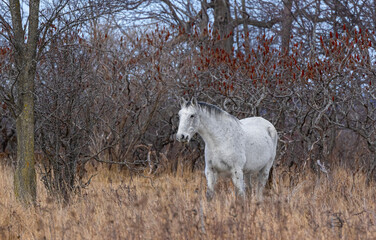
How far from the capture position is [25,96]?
Result: 5441mm

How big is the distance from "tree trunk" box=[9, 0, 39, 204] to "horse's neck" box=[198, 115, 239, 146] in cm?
198

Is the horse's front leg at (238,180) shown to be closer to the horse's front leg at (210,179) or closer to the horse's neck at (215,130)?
the horse's front leg at (210,179)

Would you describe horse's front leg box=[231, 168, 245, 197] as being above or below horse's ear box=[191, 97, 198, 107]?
below

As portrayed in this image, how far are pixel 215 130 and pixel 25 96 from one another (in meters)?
2.22

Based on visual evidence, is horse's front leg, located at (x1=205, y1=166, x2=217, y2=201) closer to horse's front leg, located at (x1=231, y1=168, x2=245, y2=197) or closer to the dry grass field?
horse's front leg, located at (x1=231, y1=168, x2=245, y2=197)

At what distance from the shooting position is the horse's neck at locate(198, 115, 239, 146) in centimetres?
569

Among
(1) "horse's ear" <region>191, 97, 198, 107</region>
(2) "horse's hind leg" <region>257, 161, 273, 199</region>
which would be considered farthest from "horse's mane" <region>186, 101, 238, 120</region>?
(2) "horse's hind leg" <region>257, 161, 273, 199</region>

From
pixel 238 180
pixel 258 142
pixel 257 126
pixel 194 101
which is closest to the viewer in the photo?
pixel 194 101

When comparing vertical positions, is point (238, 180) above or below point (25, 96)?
below

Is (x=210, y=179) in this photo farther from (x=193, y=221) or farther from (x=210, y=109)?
(x=193, y=221)

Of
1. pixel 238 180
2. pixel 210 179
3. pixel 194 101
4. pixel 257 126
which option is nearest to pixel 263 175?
pixel 257 126

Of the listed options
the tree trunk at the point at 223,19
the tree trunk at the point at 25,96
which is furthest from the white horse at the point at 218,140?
the tree trunk at the point at 223,19

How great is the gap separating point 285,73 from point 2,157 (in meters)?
6.70

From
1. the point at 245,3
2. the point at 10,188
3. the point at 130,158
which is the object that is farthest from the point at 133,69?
the point at 245,3
